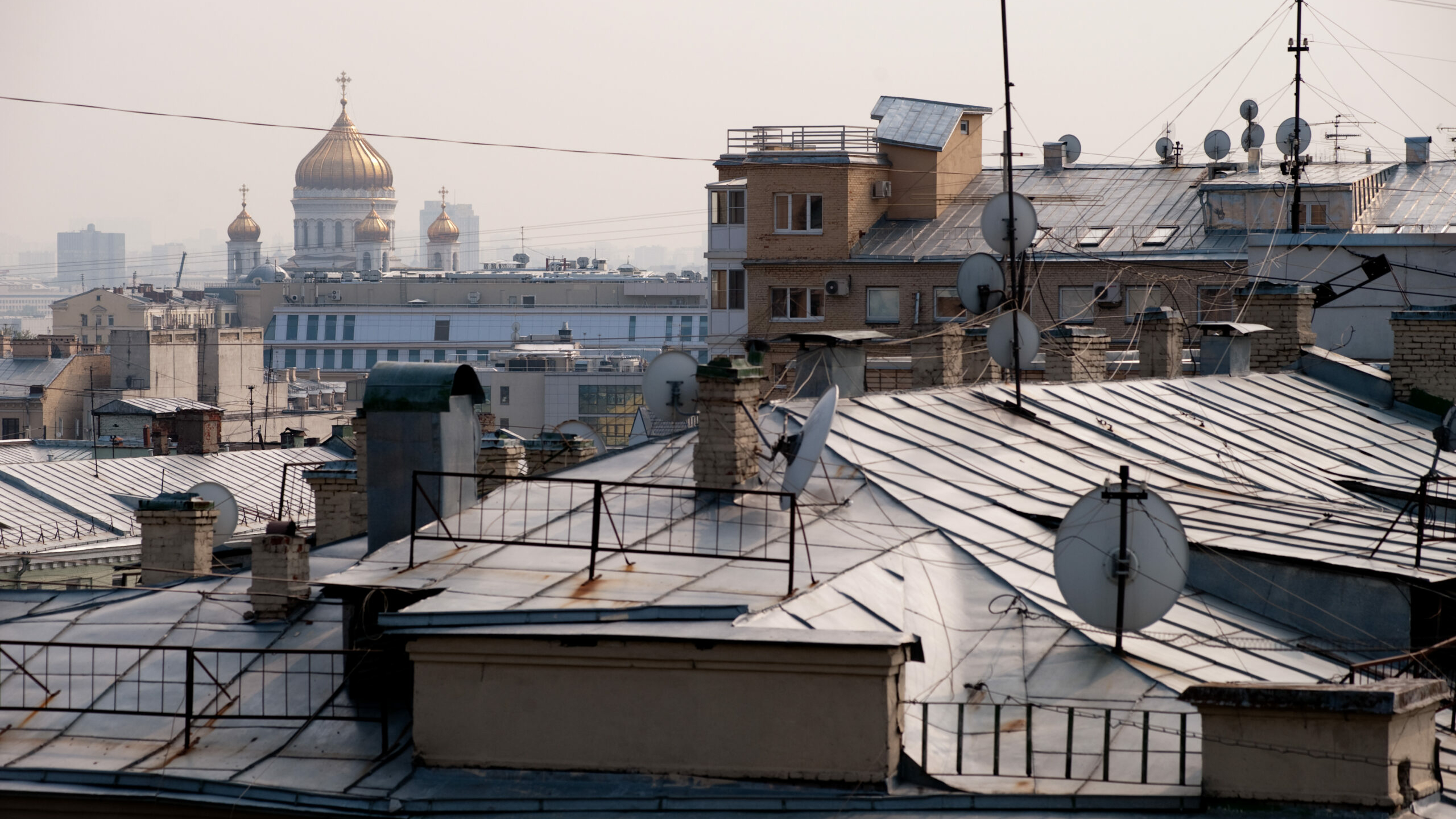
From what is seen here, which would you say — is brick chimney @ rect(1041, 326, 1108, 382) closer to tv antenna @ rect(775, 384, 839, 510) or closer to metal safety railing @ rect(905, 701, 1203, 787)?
tv antenna @ rect(775, 384, 839, 510)

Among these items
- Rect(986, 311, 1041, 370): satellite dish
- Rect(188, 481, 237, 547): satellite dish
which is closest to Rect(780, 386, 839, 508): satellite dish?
Rect(986, 311, 1041, 370): satellite dish

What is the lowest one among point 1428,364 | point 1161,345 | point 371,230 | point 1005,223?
point 1428,364

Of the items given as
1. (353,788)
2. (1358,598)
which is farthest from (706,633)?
(1358,598)

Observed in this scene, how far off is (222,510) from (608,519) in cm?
1013

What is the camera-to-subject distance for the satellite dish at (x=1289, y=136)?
41.7m

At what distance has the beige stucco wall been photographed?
32.4ft

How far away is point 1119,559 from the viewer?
38.1ft

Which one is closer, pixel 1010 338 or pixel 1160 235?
pixel 1010 338

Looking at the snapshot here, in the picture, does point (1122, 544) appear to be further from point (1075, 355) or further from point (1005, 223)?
point (1075, 355)

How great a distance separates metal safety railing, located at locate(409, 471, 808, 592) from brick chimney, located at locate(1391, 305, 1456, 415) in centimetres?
1335

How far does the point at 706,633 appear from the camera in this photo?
10.0 metres

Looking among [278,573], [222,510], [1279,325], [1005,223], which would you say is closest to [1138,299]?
[1279,325]

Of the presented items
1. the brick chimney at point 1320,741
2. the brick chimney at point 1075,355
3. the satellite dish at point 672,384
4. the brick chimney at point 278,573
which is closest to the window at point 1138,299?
the brick chimney at point 1075,355

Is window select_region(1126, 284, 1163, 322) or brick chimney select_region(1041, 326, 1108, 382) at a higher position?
window select_region(1126, 284, 1163, 322)
